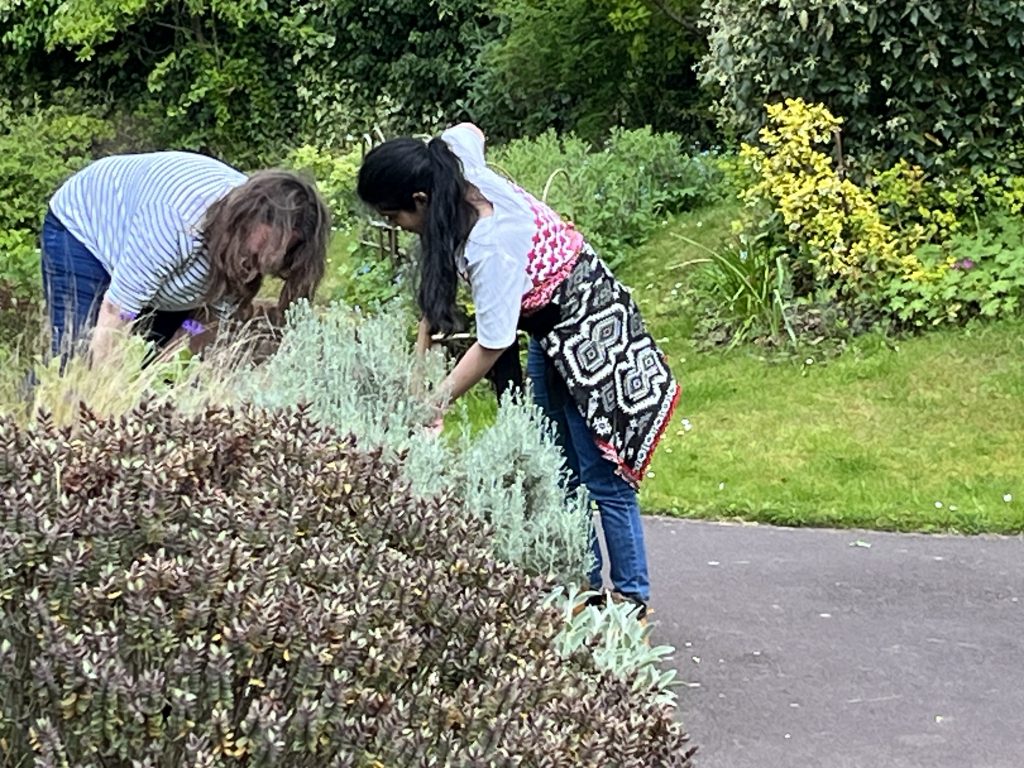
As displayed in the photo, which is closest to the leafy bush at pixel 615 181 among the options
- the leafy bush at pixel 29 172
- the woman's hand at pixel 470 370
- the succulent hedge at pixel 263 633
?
the leafy bush at pixel 29 172

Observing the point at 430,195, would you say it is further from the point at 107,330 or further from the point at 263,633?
the point at 263,633

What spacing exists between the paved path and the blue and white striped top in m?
2.02

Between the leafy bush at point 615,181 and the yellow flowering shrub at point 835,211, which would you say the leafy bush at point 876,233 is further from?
the leafy bush at point 615,181

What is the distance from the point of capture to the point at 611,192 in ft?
37.9

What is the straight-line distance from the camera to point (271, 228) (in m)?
4.39

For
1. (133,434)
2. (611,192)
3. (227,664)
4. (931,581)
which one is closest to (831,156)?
(611,192)

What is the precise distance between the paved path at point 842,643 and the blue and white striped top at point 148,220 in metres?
2.02

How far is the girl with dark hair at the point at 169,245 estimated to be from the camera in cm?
441

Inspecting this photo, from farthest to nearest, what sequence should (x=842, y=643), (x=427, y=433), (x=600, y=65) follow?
1. (x=600, y=65)
2. (x=842, y=643)
3. (x=427, y=433)

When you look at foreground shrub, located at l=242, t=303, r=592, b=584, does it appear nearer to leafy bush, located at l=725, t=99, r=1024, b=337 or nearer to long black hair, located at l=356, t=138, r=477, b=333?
long black hair, located at l=356, t=138, r=477, b=333

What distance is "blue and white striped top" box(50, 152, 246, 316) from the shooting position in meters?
4.54

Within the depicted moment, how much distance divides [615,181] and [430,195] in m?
7.71

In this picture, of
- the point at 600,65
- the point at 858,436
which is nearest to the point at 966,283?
the point at 858,436

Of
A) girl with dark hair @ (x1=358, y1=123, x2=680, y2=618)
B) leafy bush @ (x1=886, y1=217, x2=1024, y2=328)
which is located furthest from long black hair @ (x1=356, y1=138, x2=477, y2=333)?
leafy bush @ (x1=886, y1=217, x2=1024, y2=328)
